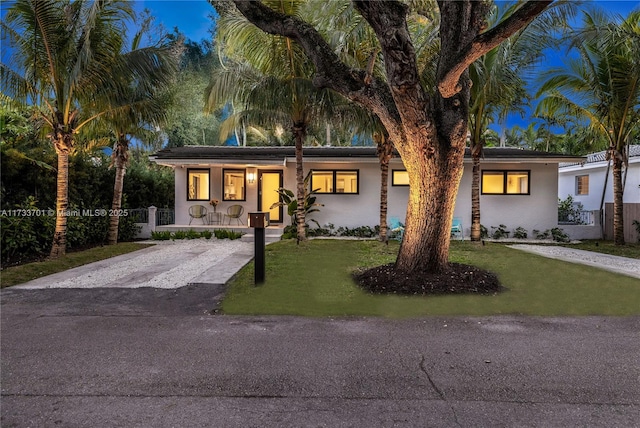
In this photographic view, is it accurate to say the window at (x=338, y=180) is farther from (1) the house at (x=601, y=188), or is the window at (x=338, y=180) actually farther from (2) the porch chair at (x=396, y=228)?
(1) the house at (x=601, y=188)

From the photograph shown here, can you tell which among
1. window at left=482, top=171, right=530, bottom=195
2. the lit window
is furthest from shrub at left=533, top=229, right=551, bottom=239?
the lit window

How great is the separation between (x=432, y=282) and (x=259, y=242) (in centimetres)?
298

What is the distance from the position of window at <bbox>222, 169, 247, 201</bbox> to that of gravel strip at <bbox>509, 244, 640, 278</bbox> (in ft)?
36.1

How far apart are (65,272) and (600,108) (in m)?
15.7

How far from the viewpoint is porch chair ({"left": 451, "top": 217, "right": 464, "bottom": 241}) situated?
41.6ft

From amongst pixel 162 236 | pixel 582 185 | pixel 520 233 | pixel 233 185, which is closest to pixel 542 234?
pixel 520 233

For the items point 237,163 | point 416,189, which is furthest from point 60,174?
point 416,189

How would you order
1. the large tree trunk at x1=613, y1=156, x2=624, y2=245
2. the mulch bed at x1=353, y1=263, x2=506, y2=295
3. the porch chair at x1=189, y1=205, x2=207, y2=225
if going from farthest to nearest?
the porch chair at x1=189, y1=205, x2=207, y2=225 < the large tree trunk at x1=613, y1=156, x2=624, y2=245 < the mulch bed at x1=353, y1=263, x2=506, y2=295

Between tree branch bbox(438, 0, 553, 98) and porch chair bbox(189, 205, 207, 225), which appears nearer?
tree branch bbox(438, 0, 553, 98)

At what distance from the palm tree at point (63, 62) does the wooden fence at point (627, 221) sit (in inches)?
668

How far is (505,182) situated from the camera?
1421cm

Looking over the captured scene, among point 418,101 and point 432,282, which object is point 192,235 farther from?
point 418,101

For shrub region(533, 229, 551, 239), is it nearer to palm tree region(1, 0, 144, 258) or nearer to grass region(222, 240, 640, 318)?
grass region(222, 240, 640, 318)

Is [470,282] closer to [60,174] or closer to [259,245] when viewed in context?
[259,245]
